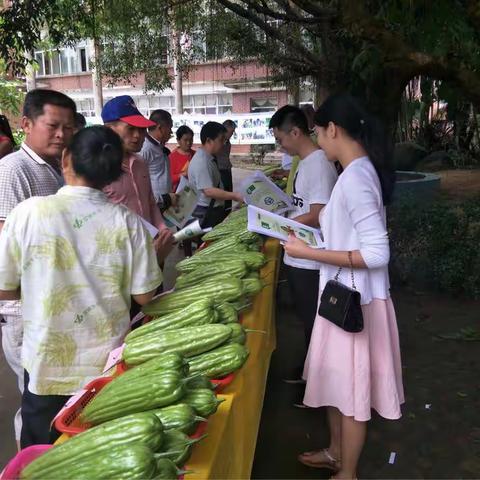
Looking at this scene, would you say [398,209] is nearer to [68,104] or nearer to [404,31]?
[404,31]

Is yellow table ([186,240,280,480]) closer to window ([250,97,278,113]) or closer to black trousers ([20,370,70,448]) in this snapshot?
black trousers ([20,370,70,448])

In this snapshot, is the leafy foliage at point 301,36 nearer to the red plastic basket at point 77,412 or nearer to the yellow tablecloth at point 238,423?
the yellow tablecloth at point 238,423

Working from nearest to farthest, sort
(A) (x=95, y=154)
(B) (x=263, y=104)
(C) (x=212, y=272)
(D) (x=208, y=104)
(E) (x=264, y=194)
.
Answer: (A) (x=95, y=154), (C) (x=212, y=272), (E) (x=264, y=194), (B) (x=263, y=104), (D) (x=208, y=104)

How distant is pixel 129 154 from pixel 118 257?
1.28m

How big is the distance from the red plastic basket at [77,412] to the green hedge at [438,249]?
4308mm

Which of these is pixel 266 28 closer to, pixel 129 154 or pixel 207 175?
pixel 207 175

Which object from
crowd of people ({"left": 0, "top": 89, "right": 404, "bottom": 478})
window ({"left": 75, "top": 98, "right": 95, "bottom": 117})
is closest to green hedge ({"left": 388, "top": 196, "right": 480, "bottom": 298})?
crowd of people ({"left": 0, "top": 89, "right": 404, "bottom": 478})

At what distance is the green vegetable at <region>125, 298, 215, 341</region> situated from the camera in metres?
1.95

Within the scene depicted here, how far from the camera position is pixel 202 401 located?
150 centimetres

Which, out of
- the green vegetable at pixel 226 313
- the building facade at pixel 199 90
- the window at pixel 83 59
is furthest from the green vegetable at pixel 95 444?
the window at pixel 83 59

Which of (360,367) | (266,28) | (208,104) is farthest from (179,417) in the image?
(208,104)

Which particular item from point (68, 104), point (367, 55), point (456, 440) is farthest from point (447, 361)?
point (68, 104)

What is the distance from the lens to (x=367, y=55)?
4996 millimetres

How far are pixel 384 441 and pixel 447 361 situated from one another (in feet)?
4.14
